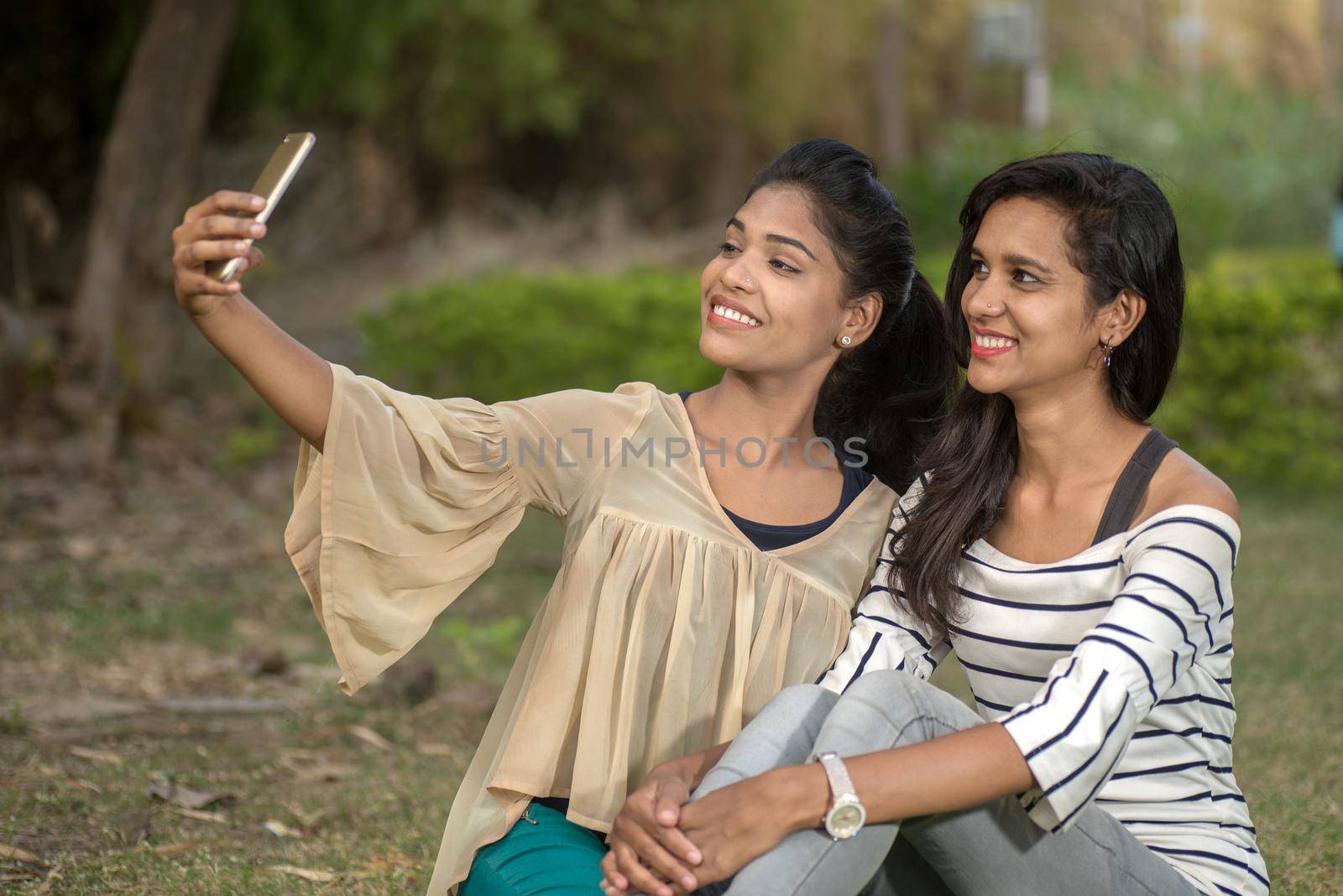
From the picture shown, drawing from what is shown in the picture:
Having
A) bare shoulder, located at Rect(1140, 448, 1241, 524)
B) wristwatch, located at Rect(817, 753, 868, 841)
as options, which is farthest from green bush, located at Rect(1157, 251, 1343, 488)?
wristwatch, located at Rect(817, 753, 868, 841)

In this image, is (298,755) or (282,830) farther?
(298,755)

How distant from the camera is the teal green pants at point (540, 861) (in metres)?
2.54

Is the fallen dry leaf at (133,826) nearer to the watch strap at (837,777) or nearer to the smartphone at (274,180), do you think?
the smartphone at (274,180)

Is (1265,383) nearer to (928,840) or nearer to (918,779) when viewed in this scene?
(928,840)

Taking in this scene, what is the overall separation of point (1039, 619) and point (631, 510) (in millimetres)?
780

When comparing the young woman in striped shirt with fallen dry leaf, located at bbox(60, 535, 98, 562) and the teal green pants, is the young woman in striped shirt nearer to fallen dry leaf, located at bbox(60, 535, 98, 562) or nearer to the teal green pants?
the teal green pants

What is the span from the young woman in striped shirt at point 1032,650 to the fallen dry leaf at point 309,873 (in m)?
1.35

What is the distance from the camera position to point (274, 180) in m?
2.28

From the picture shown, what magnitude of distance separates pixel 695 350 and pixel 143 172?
3631mm

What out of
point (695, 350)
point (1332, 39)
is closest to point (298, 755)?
point (695, 350)

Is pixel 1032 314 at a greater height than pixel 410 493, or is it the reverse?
pixel 1032 314

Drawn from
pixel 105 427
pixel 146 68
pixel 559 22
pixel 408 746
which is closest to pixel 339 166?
pixel 559 22

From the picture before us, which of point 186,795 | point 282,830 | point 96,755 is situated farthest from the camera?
point 96,755

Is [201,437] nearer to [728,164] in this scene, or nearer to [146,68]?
[146,68]
